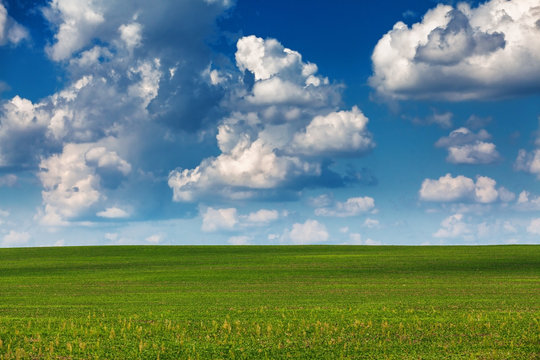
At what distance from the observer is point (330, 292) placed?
37.7m

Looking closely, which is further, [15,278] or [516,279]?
[15,278]

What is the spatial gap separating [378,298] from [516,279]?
17.9 meters

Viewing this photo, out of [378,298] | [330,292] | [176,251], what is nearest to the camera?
[378,298]

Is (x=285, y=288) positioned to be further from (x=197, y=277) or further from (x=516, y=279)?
(x=516, y=279)

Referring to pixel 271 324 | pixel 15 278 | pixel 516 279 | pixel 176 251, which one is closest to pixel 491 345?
pixel 271 324

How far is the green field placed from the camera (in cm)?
1992

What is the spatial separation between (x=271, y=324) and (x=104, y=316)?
8.09 m

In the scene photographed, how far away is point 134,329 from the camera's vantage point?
23016 millimetres

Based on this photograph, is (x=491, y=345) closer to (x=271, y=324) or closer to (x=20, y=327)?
(x=271, y=324)

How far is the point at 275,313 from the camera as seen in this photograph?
27.0 meters

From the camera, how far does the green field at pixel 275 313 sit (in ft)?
65.4

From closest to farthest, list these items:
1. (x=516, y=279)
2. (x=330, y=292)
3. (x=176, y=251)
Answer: (x=330, y=292), (x=516, y=279), (x=176, y=251)

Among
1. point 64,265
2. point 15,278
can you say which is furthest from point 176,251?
point 15,278

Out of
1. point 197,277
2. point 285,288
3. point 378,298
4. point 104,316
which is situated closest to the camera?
point 104,316
